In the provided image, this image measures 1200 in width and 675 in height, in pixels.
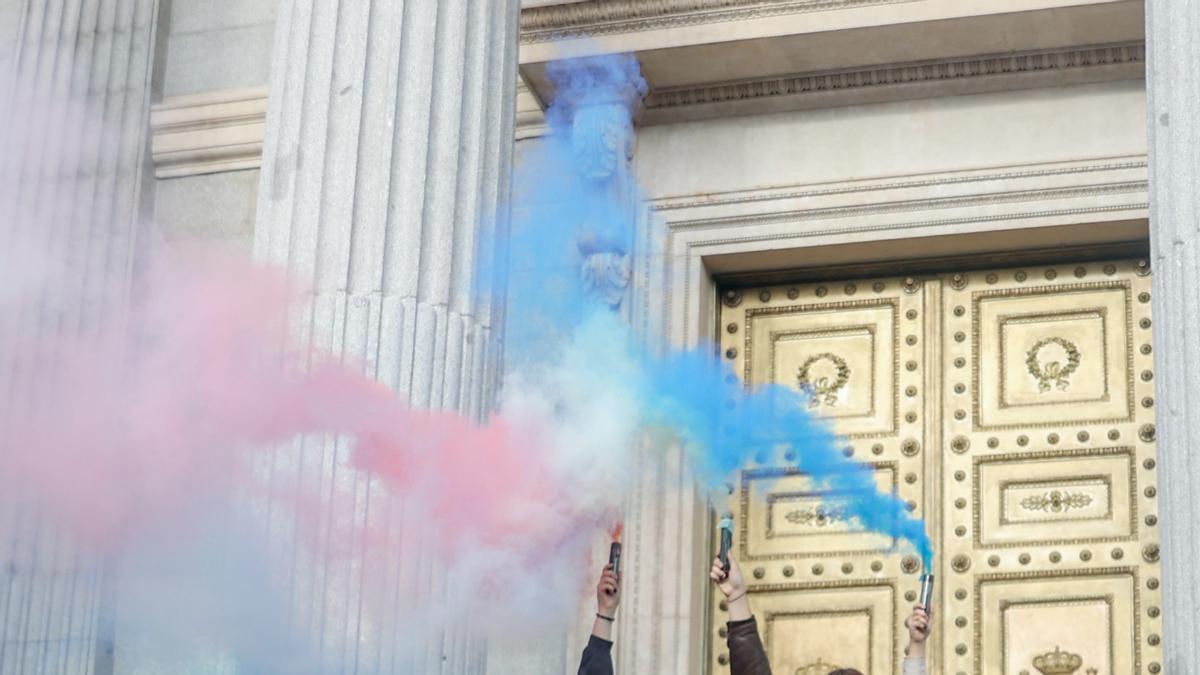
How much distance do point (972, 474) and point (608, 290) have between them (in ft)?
6.69

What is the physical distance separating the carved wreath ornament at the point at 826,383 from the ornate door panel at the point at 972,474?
10mm

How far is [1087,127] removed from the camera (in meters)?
11.6

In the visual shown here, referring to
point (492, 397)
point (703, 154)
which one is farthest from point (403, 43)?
point (703, 154)

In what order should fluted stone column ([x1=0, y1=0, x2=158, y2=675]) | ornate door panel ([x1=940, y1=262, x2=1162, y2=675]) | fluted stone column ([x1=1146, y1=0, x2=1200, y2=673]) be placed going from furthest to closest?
fluted stone column ([x1=0, y1=0, x2=158, y2=675]) → ornate door panel ([x1=940, y1=262, x2=1162, y2=675]) → fluted stone column ([x1=1146, y1=0, x2=1200, y2=673])

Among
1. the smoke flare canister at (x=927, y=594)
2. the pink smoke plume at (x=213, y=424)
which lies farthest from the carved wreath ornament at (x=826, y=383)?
A: the smoke flare canister at (x=927, y=594)

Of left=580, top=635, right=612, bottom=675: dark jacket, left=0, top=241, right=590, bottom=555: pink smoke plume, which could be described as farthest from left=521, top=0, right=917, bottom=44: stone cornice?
left=580, top=635, right=612, bottom=675: dark jacket

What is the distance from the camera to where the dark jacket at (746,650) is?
29.7ft

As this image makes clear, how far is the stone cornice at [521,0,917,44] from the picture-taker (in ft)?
38.7

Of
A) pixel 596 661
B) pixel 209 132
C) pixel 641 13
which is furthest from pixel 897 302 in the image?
pixel 209 132

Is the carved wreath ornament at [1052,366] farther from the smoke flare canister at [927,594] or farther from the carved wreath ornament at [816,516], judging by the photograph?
the smoke flare canister at [927,594]

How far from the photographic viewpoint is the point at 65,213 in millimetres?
12477

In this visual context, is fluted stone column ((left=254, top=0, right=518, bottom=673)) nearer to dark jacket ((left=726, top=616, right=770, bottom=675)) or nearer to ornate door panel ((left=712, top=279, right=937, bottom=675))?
dark jacket ((left=726, top=616, right=770, bottom=675))

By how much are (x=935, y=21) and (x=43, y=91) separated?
4.76 meters

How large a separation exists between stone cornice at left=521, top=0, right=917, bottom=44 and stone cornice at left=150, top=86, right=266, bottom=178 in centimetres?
170
